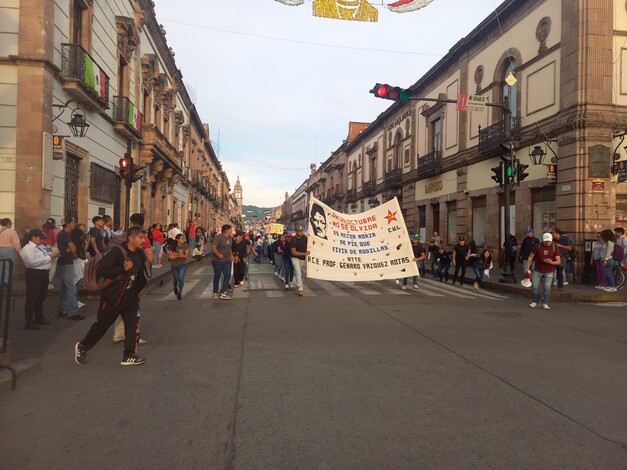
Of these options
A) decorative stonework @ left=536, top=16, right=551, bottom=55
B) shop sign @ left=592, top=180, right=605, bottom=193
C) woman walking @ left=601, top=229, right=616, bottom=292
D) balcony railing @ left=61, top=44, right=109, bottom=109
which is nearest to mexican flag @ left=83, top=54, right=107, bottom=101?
balcony railing @ left=61, top=44, right=109, bottom=109

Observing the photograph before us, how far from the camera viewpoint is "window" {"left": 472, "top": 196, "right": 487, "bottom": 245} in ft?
70.6

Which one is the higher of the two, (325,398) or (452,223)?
(452,223)

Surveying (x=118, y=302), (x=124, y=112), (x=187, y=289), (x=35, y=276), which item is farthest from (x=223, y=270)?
(x=124, y=112)

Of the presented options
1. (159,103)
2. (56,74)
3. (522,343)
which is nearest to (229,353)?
(522,343)

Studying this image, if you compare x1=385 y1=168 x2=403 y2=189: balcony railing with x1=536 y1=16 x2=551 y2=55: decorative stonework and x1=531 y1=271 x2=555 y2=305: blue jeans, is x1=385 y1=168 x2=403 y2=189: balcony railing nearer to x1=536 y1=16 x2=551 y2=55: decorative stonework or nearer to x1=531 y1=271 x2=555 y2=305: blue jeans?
x1=536 y1=16 x2=551 y2=55: decorative stonework

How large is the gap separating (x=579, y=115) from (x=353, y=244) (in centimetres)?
847

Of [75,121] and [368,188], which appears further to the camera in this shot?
[368,188]

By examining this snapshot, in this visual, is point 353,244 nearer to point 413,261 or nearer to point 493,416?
point 413,261

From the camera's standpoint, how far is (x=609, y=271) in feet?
42.4

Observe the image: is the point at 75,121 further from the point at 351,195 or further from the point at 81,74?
the point at 351,195

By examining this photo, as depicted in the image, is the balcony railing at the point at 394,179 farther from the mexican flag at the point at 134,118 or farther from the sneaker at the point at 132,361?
the sneaker at the point at 132,361

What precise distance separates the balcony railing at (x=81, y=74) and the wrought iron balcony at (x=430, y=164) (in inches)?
655

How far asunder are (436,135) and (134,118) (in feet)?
52.4

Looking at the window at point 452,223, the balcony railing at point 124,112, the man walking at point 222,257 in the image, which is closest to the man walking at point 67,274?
the man walking at point 222,257
